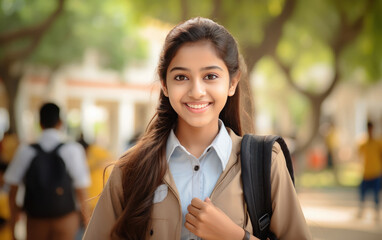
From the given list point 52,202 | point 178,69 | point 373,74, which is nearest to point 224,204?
point 178,69

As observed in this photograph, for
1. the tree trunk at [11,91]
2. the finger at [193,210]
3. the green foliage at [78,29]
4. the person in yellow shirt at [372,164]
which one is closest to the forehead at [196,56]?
the finger at [193,210]

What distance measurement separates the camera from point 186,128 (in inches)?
95.0

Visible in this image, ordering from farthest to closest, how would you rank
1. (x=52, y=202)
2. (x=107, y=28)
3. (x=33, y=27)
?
(x=107, y=28)
(x=33, y=27)
(x=52, y=202)

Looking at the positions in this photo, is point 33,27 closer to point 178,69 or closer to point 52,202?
point 52,202

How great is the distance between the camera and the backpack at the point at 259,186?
7.20 ft

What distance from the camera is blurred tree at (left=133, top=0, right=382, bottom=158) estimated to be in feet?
35.8

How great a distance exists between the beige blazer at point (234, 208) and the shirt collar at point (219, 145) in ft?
0.17

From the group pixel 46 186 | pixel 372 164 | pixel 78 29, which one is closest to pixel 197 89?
pixel 46 186

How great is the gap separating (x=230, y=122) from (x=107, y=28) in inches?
826

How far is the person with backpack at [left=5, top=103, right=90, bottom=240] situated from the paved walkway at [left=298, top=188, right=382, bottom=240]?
11.8ft

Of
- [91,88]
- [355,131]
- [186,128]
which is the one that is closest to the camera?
[186,128]

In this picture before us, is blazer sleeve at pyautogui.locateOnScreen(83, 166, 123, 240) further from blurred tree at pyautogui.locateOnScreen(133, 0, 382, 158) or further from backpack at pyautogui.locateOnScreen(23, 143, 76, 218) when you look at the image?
blurred tree at pyautogui.locateOnScreen(133, 0, 382, 158)

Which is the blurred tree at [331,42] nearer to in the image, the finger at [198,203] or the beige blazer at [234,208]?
the beige blazer at [234,208]

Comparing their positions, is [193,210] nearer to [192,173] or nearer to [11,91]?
[192,173]
